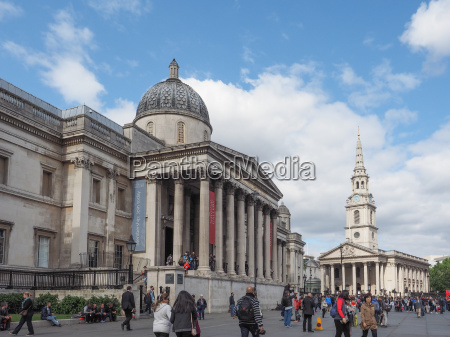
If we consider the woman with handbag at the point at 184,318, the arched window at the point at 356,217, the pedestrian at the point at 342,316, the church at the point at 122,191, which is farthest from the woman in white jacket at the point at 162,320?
the arched window at the point at 356,217

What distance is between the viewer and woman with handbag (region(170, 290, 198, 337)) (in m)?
9.75

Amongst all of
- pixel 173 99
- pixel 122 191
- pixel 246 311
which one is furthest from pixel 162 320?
pixel 173 99

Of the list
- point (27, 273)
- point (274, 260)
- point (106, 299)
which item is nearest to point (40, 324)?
point (106, 299)

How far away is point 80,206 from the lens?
101 feet

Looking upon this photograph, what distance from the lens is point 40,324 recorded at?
63.3 ft

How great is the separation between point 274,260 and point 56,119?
27577 millimetres

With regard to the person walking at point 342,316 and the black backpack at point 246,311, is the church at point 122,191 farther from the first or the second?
the black backpack at point 246,311

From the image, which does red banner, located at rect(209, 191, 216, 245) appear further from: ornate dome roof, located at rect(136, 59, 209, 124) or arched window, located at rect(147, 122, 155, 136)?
ornate dome roof, located at rect(136, 59, 209, 124)

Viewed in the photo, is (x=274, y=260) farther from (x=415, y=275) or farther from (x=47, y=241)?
(x=415, y=275)

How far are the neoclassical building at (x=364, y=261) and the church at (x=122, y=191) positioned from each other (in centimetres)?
7690

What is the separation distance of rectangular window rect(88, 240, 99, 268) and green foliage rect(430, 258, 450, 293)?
420 feet

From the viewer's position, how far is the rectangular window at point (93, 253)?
31778 millimetres

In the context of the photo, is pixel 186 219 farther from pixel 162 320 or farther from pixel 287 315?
pixel 162 320

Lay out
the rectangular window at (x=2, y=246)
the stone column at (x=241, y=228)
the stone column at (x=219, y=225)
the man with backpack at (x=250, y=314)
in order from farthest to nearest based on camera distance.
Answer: the stone column at (x=241, y=228) → the stone column at (x=219, y=225) → the rectangular window at (x=2, y=246) → the man with backpack at (x=250, y=314)
